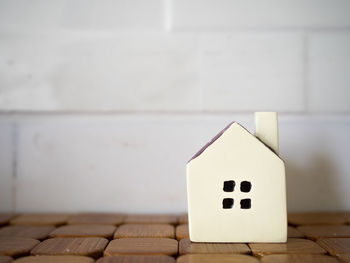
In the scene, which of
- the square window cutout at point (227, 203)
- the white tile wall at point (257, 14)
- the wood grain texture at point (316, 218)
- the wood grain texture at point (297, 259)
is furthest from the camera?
the white tile wall at point (257, 14)

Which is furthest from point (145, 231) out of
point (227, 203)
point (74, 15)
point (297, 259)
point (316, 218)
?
point (74, 15)

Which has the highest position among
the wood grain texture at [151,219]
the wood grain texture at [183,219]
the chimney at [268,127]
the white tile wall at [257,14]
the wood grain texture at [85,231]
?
A: the white tile wall at [257,14]

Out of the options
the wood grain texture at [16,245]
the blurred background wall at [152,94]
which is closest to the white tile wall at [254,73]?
the blurred background wall at [152,94]

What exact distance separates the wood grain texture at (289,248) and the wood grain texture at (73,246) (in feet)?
0.88

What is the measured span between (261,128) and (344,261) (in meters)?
0.26

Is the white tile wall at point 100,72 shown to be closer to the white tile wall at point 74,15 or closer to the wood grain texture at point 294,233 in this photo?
the white tile wall at point 74,15

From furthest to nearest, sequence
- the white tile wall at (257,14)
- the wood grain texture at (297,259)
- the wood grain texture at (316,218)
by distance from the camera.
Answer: the white tile wall at (257,14)
the wood grain texture at (316,218)
the wood grain texture at (297,259)

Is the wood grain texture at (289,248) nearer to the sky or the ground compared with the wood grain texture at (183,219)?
nearer to the ground

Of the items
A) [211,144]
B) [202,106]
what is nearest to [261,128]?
[211,144]

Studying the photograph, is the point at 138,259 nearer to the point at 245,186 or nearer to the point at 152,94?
the point at 245,186

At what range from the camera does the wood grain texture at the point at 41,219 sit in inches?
28.3

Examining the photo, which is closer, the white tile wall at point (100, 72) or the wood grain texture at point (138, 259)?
the wood grain texture at point (138, 259)

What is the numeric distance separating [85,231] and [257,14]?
0.67 m

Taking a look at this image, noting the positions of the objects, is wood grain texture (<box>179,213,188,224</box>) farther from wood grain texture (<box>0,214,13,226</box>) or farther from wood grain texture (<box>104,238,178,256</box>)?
wood grain texture (<box>0,214,13,226</box>)
